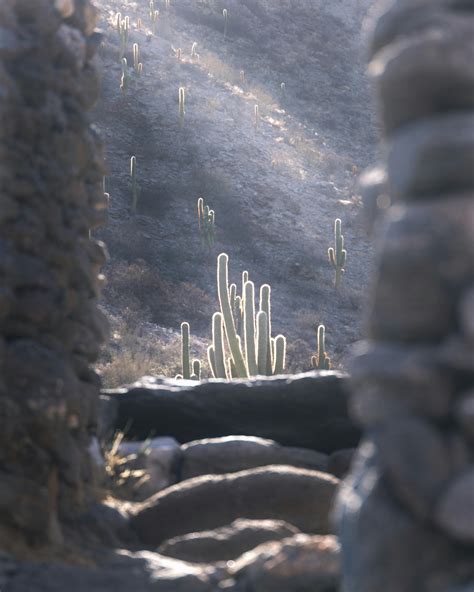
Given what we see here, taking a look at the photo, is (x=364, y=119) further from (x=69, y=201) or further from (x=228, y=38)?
(x=69, y=201)

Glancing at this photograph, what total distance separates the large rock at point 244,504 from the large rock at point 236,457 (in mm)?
1176

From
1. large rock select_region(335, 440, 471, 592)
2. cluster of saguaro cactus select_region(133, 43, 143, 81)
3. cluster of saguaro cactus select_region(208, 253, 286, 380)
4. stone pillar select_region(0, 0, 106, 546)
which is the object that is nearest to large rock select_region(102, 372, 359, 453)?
stone pillar select_region(0, 0, 106, 546)

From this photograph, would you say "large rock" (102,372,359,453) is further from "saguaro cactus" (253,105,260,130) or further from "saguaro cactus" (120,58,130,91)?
"saguaro cactus" (253,105,260,130)

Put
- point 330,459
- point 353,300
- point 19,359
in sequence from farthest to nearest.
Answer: point 353,300 → point 330,459 → point 19,359

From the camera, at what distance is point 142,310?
19.4 m

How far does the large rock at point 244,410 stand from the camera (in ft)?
27.6

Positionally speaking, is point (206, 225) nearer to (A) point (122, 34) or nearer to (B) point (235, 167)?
(B) point (235, 167)

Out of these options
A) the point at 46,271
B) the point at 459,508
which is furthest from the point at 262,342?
the point at 459,508

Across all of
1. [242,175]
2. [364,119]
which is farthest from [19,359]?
[364,119]

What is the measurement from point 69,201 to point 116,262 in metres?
14.1

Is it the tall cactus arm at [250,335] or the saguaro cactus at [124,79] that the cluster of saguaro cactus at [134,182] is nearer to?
the saguaro cactus at [124,79]

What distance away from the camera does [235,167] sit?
24.4 m

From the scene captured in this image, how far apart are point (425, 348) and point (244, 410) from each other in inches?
218

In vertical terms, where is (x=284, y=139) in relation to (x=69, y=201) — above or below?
above
